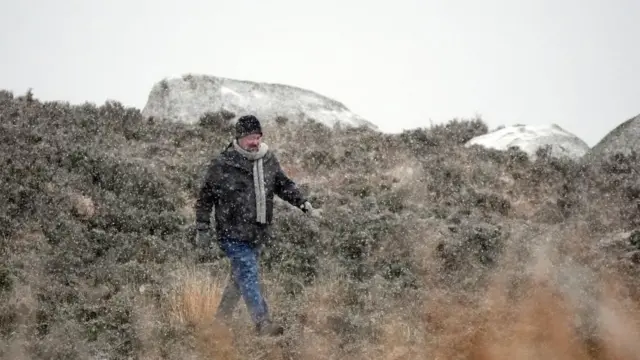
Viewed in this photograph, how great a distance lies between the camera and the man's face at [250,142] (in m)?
7.18

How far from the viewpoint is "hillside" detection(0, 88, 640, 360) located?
7273mm

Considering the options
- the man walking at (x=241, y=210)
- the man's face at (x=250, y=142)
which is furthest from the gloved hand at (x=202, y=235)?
the man's face at (x=250, y=142)

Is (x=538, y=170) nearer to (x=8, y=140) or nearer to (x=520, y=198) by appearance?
(x=520, y=198)

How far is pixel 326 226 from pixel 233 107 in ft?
25.1

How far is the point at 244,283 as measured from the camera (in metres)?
7.01

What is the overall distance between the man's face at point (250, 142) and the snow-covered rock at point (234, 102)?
1022 centimetres

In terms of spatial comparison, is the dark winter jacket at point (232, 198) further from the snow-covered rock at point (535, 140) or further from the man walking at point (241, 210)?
the snow-covered rock at point (535, 140)

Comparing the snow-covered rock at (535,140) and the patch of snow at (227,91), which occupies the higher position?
the patch of snow at (227,91)

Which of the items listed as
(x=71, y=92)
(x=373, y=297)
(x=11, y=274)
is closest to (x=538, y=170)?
(x=373, y=297)

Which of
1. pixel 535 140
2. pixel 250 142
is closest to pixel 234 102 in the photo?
pixel 535 140

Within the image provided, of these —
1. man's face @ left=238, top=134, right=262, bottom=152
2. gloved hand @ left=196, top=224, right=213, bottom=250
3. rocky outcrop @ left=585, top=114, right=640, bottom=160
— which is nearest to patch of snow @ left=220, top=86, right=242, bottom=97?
rocky outcrop @ left=585, top=114, right=640, bottom=160

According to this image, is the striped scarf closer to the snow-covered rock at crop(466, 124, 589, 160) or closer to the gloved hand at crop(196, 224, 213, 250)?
the gloved hand at crop(196, 224, 213, 250)

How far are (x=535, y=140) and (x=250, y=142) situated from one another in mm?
10832

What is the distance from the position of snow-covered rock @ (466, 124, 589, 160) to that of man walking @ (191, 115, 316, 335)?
9751mm
